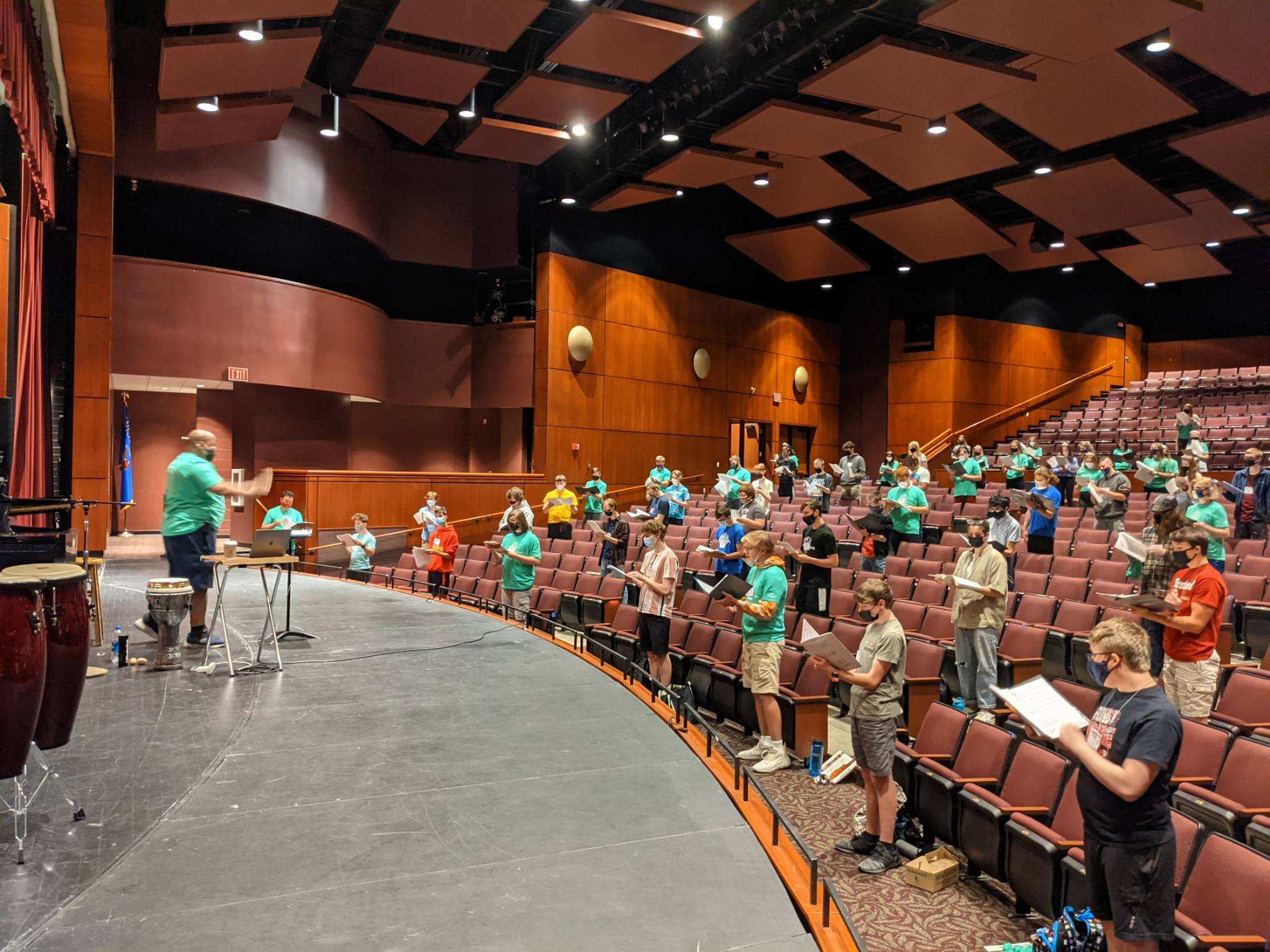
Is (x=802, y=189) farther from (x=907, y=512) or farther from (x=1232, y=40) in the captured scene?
(x=907, y=512)

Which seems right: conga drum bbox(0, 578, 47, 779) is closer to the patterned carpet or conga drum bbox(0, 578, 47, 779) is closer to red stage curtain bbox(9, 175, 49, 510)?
the patterned carpet

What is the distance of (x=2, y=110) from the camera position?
583cm

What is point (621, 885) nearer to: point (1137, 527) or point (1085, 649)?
point (1085, 649)

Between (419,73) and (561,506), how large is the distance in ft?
17.0

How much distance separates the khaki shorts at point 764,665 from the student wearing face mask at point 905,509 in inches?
153

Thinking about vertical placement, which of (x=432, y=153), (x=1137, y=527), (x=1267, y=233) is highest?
(x=432, y=153)

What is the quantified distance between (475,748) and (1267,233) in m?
16.3

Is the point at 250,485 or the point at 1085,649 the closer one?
the point at 250,485

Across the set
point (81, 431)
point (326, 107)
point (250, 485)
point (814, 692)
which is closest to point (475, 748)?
point (250, 485)

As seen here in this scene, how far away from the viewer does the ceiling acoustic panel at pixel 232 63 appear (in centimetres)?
848

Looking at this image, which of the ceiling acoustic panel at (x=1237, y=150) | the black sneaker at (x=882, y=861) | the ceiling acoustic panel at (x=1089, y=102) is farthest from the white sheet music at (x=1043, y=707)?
the ceiling acoustic panel at (x=1237, y=150)

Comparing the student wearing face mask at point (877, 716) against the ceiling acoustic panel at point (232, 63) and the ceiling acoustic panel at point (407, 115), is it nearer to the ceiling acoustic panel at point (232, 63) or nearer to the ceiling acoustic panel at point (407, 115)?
the ceiling acoustic panel at point (232, 63)

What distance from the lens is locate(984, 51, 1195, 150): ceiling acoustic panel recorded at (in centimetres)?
925

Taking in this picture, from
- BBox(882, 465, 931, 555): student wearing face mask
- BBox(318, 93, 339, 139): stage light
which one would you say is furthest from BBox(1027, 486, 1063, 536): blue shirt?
BBox(318, 93, 339, 139): stage light
